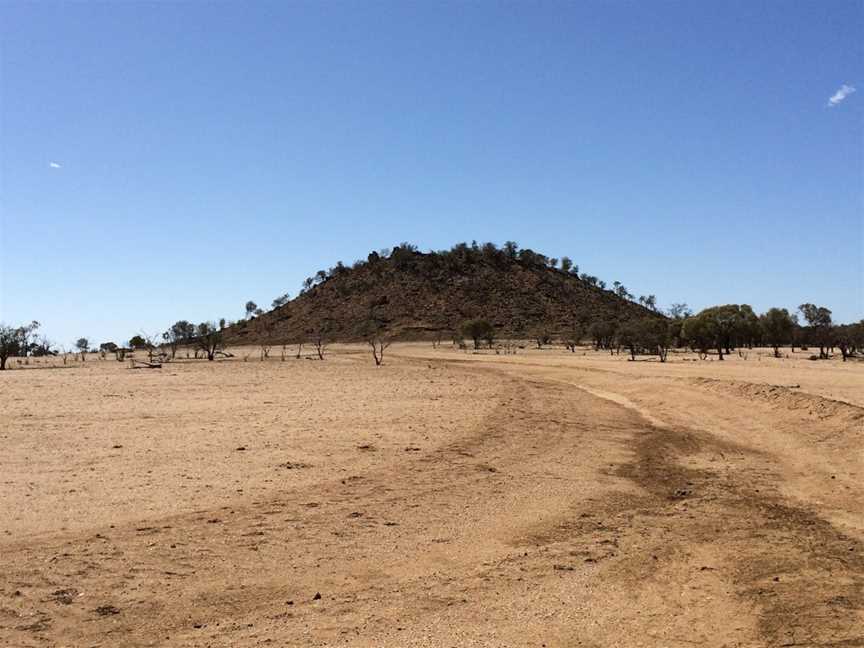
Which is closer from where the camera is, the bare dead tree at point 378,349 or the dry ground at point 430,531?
the dry ground at point 430,531

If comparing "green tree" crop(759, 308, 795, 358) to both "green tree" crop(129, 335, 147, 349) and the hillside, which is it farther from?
"green tree" crop(129, 335, 147, 349)

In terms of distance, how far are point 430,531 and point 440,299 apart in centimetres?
12381

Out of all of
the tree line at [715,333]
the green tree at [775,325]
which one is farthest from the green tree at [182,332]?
the green tree at [775,325]

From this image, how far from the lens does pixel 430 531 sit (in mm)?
9547

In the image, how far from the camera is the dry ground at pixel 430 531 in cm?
657

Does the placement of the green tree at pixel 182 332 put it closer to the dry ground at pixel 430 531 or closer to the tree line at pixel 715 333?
the tree line at pixel 715 333

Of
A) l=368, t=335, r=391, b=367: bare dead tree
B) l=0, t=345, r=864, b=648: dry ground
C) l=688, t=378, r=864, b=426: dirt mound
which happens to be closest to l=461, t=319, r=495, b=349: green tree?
l=368, t=335, r=391, b=367: bare dead tree

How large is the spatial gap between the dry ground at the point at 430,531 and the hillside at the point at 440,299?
96.9 meters

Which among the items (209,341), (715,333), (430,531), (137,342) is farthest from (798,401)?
(137,342)

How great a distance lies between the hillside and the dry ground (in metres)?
96.9

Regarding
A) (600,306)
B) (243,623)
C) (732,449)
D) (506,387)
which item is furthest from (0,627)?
(600,306)

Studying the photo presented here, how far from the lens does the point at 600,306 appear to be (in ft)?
446

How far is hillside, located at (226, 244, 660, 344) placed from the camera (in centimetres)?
12281

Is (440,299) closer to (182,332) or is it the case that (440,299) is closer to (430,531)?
(182,332)
